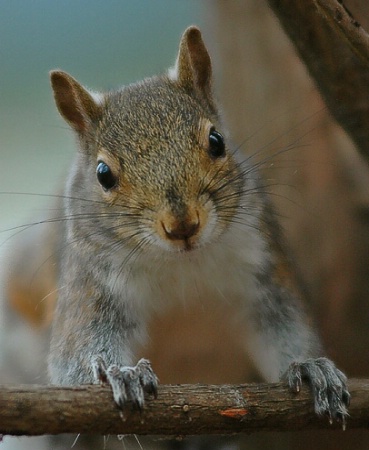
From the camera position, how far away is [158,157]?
1267 mm

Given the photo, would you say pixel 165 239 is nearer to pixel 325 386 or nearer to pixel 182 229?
pixel 182 229

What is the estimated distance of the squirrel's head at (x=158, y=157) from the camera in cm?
122

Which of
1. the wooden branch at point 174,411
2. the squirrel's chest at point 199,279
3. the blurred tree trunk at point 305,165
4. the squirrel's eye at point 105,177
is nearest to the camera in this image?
the wooden branch at point 174,411

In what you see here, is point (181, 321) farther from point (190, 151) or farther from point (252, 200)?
point (190, 151)

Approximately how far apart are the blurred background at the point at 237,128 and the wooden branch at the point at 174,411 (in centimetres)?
44

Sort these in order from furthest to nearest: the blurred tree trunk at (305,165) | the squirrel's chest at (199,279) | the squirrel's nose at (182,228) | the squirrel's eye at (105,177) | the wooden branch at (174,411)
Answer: the blurred tree trunk at (305,165) < the squirrel's chest at (199,279) < the squirrel's eye at (105,177) < the squirrel's nose at (182,228) < the wooden branch at (174,411)

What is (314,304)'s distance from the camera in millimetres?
1775

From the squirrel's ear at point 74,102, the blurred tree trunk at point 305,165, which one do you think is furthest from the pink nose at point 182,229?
the blurred tree trunk at point 305,165

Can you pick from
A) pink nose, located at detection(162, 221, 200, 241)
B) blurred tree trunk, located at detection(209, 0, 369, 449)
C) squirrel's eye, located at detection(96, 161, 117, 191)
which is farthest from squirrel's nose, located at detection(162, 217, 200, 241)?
blurred tree trunk, located at detection(209, 0, 369, 449)

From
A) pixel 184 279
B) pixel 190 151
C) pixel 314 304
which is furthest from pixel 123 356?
pixel 314 304

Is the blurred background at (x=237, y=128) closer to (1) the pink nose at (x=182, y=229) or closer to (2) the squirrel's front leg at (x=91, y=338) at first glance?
(2) the squirrel's front leg at (x=91, y=338)

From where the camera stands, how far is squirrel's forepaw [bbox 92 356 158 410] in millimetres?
1106

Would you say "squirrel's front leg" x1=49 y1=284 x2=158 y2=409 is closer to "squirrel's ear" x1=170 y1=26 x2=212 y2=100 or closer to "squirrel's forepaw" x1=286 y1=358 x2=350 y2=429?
"squirrel's forepaw" x1=286 y1=358 x2=350 y2=429

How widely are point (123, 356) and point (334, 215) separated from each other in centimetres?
71
